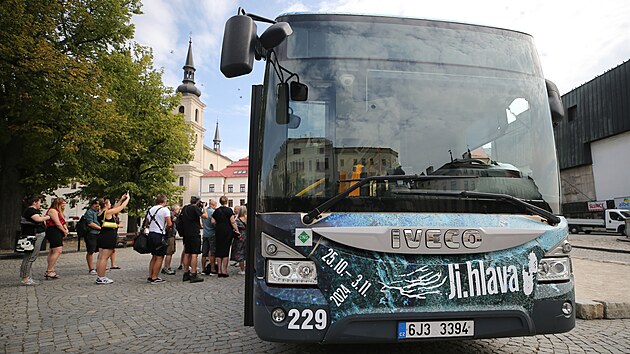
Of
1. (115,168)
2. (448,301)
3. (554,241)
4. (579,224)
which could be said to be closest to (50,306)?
(448,301)

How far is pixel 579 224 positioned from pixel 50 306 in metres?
38.5

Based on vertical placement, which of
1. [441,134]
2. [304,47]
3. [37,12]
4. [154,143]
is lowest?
[441,134]

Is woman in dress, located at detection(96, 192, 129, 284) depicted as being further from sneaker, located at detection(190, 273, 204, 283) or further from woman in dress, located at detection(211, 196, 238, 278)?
woman in dress, located at detection(211, 196, 238, 278)

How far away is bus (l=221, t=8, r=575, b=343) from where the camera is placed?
277 centimetres

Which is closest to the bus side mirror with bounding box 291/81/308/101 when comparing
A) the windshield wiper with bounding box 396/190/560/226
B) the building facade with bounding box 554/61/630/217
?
the windshield wiper with bounding box 396/190/560/226

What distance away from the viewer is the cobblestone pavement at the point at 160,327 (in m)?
4.13

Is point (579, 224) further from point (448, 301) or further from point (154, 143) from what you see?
point (448, 301)

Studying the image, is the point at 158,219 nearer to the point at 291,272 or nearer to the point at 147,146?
the point at 291,272

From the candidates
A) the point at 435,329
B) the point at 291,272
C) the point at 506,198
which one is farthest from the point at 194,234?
the point at 506,198

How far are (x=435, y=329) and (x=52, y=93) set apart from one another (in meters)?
15.9

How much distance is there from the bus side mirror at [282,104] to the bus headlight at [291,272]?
1.05 metres

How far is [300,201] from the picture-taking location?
2.93m

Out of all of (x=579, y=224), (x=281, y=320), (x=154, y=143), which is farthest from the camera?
(x=579, y=224)

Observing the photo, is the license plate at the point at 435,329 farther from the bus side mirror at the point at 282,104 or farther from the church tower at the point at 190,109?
the church tower at the point at 190,109
